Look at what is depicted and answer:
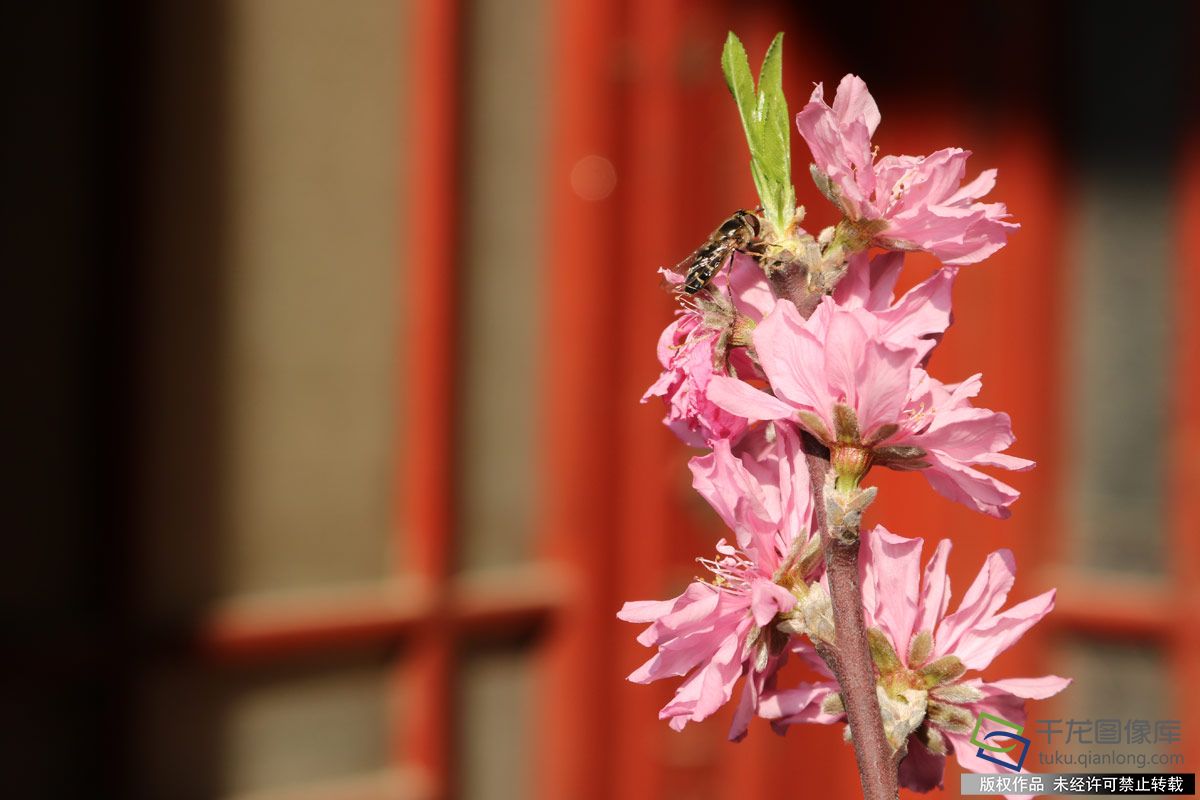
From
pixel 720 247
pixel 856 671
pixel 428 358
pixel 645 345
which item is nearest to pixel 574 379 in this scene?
pixel 645 345

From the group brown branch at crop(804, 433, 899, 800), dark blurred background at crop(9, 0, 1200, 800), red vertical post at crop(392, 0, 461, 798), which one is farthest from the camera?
red vertical post at crop(392, 0, 461, 798)

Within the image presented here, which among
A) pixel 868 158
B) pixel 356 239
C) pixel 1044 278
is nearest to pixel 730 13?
pixel 1044 278

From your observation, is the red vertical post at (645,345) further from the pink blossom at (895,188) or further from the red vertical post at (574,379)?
the pink blossom at (895,188)

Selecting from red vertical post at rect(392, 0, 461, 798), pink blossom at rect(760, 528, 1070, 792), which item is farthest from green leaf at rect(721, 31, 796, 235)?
red vertical post at rect(392, 0, 461, 798)

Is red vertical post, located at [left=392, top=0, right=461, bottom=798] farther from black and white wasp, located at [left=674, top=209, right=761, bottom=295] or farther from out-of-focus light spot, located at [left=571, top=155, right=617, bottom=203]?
black and white wasp, located at [left=674, top=209, right=761, bottom=295]

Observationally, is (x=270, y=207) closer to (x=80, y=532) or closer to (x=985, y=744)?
(x=80, y=532)
